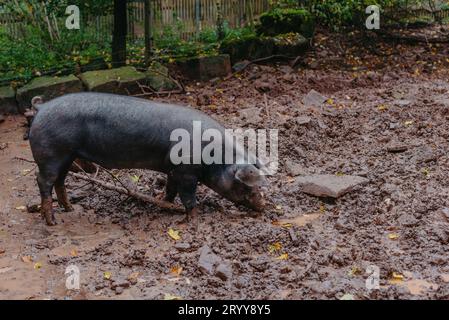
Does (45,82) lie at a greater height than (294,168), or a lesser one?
greater

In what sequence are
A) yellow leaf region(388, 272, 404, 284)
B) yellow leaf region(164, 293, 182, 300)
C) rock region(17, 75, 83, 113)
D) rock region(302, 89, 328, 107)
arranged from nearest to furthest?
yellow leaf region(164, 293, 182, 300) → yellow leaf region(388, 272, 404, 284) → rock region(302, 89, 328, 107) → rock region(17, 75, 83, 113)

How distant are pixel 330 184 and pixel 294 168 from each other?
2.83 ft

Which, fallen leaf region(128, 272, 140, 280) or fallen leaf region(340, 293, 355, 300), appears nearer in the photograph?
fallen leaf region(340, 293, 355, 300)

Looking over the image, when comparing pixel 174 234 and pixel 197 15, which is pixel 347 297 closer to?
pixel 174 234

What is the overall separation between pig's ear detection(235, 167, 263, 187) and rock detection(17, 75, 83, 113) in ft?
15.3

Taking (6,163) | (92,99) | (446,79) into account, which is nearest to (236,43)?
(446,79)

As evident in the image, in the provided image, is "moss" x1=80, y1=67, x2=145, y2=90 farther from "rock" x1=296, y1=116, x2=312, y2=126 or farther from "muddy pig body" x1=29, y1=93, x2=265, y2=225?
"muddy pig body" x1=29, y1=93, x2=265, y2=225

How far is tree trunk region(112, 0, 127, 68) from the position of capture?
10.5 metres

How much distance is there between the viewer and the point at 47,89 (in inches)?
388

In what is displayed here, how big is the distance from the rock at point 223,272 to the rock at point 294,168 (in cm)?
242

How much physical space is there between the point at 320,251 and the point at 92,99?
2.57 metres

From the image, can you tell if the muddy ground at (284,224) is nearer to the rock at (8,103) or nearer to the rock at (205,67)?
the rock at (8,103)

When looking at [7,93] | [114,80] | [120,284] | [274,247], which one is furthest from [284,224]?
[7,93]

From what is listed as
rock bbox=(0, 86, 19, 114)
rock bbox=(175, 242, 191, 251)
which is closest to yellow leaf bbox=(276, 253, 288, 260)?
rock bbox=(175, 242, 191, 251)
